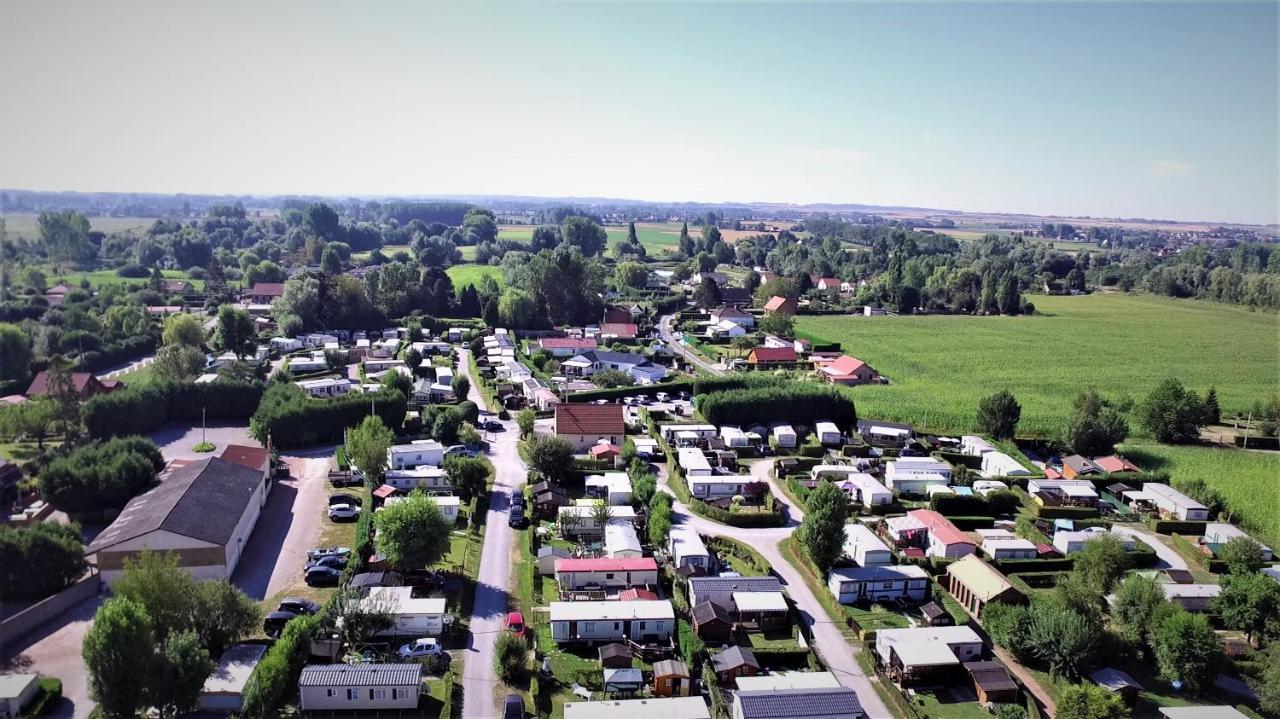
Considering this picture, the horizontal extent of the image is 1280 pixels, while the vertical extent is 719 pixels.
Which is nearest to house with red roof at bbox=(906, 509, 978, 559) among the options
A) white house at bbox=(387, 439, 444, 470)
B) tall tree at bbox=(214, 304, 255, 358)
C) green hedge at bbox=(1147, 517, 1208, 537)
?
green hedge at bbox=(1147, 517, 1208, 537)

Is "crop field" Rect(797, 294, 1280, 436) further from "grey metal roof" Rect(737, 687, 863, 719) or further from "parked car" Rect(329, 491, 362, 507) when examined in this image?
"parked car" Rect(329, 491, 362, 507)

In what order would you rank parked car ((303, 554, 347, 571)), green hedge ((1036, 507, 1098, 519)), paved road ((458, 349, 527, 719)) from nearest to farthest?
paved road ((458, 349, 527, 719)) → parked car ((303, 554, 347, 571)) → green hedge ((1036, 507, 1098, 519))

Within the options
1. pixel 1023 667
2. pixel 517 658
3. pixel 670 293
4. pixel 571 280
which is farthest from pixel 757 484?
pixel 670 293

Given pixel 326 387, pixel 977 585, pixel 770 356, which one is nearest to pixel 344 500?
pixel 326 387

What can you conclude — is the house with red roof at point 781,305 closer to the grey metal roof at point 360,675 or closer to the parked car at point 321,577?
the parked car at point 321,577

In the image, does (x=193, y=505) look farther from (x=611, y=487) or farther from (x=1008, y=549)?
(x=1008, y=549)

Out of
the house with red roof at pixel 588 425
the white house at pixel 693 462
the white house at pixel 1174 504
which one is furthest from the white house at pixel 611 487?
the white house at pixel 1174 504
